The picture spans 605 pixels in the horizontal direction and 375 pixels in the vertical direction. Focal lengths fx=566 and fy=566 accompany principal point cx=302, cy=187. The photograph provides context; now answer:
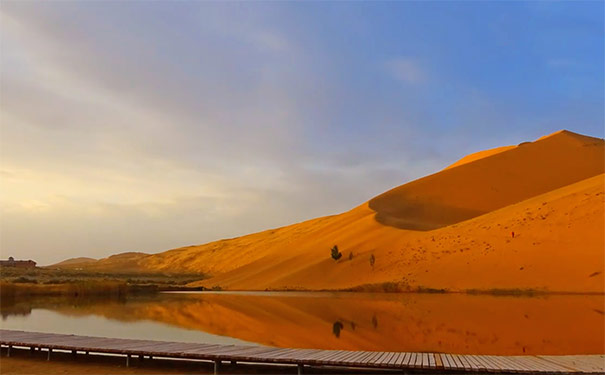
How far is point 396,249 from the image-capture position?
128 ft

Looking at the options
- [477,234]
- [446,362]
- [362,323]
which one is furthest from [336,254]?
[446,362]

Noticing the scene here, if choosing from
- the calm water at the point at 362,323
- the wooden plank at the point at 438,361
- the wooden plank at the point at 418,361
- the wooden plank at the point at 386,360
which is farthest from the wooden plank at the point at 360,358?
the calm water at the point at 362,323

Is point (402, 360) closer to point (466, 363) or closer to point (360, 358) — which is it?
point (360, 358)

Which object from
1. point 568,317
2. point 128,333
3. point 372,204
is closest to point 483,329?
point 568,317

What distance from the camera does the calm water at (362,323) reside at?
12539 millimetres

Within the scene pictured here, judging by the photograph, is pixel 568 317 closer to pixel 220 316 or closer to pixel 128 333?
pixel 220 316

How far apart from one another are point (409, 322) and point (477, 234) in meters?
21.4

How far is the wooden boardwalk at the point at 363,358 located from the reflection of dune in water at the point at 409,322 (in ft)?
6.35

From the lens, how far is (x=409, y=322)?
655 inches

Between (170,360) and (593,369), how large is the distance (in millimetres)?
7211

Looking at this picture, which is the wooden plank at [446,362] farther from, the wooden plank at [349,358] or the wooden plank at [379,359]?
the wooden plank at [349,358]

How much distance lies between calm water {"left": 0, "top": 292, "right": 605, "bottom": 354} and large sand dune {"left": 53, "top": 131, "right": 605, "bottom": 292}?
5.76m

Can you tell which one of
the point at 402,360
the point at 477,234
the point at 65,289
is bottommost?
the point at 402,360

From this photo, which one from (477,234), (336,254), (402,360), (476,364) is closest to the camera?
(476,364)
